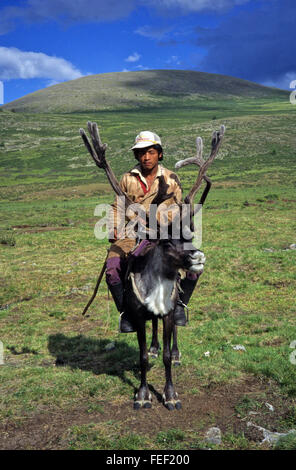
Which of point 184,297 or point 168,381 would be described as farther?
point 184,297

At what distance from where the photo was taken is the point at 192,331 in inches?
384

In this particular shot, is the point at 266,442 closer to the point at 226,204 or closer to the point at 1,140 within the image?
the point at 226,204

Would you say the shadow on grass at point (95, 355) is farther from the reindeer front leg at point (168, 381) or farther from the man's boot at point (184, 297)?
the man's boot at point (184, 297)

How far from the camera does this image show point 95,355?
879cm

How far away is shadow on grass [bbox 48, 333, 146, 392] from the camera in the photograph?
800 cm

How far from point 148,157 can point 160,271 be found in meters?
2.15

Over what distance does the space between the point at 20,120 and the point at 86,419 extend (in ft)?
344

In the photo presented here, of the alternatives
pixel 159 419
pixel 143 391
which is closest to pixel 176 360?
pixel 143 391

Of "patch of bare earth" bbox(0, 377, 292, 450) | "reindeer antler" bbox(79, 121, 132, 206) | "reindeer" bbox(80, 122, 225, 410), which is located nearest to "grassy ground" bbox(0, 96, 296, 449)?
"patch of bare earth" bbox(0, 377, 292, 450)

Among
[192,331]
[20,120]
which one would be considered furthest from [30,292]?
[20,120]

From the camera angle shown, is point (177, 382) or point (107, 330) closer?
point (177, 382)

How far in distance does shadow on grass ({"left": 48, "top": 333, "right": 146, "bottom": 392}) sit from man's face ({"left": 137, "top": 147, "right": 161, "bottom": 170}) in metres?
3.88

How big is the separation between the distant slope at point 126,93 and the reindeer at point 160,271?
142 m

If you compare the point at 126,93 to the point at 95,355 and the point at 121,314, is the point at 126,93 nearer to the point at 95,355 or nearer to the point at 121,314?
the point at 95,355
